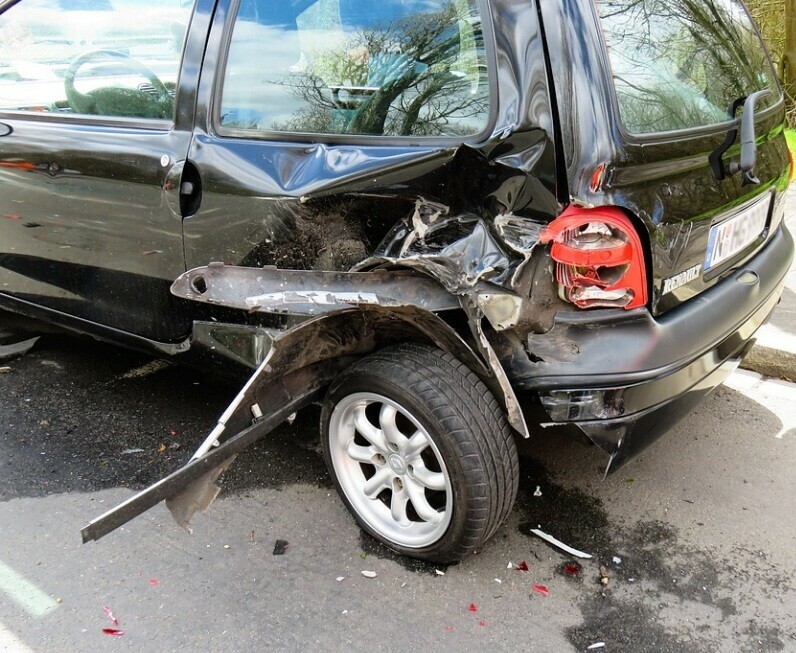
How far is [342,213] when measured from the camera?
2.23 metres

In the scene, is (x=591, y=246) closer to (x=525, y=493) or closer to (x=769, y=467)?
(x=525, y=493)

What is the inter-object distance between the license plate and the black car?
0.04ft

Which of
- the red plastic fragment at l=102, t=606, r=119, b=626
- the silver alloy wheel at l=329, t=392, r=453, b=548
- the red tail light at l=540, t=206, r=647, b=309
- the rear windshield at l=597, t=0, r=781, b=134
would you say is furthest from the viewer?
the silver alloy wheel at l=329, t=392, r=453, b=548

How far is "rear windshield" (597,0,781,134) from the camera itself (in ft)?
6.76

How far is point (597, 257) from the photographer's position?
1939 millimetres

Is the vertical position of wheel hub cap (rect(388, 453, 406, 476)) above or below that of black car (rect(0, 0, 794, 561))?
below

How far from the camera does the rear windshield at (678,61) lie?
2.06 m

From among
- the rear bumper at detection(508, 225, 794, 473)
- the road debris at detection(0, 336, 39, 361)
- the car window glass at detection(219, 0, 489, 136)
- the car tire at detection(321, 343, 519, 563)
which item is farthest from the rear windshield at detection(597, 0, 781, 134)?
the road debris at detection(0, 336, 39, 361)

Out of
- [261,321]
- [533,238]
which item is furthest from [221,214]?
[533,238]

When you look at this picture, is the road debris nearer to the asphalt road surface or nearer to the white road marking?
the asphalt road surface

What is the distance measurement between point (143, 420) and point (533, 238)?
219 cm

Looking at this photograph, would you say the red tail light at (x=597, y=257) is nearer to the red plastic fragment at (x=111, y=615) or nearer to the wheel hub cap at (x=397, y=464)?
the wheel hub cap at (x=397, y=464)

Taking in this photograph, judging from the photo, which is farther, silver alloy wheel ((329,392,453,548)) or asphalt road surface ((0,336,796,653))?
silver alloy wheel ((329,392,453,548))

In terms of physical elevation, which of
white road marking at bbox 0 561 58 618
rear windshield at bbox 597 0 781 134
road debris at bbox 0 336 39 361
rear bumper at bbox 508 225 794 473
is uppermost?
rear windshield at bbox 597 0 781 134
